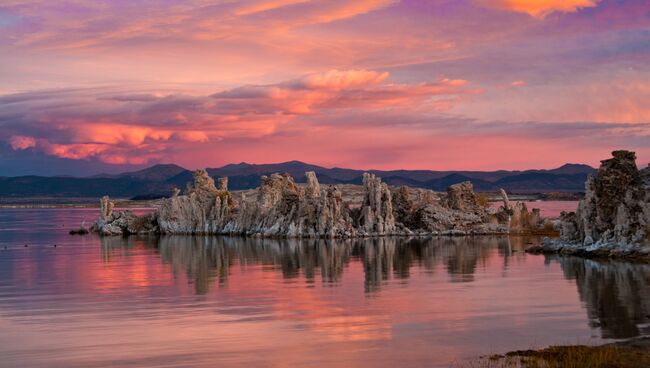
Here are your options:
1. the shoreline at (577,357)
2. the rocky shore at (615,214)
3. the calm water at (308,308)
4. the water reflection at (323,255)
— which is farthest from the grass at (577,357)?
the rocky shore at (615,214)

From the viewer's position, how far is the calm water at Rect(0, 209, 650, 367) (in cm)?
2706

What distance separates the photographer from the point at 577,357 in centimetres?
2397

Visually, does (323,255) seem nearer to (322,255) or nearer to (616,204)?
(322,255)

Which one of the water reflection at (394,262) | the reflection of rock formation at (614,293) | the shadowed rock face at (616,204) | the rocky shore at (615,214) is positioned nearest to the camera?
the reflection of rock formation at (614,293)

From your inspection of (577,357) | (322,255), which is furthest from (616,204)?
(577,357)

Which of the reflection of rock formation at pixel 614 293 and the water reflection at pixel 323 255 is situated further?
the water reflection at pixel 323 255

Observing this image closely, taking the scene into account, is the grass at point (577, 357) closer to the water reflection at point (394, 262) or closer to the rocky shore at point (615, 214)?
the water reflection at point (394, 262)

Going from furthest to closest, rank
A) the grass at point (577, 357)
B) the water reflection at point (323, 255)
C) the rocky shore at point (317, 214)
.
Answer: the rocky shore at point (317, 214) < the water reflection at point (323, 255) < the grass at point (577, 357)

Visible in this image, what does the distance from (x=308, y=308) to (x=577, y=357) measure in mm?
15591

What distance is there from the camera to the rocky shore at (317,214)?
315ft

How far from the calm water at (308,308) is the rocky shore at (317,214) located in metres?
26.0

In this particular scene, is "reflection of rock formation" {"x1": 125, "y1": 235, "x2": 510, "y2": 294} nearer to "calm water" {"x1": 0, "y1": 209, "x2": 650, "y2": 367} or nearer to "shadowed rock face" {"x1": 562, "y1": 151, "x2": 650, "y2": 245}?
"calm water" {"x1": 0, "y1": 209, "x2": 650, "y2": 367}

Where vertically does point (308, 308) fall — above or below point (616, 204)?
below

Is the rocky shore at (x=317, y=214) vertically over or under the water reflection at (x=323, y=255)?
over
